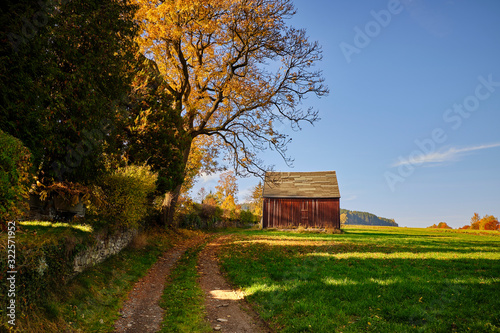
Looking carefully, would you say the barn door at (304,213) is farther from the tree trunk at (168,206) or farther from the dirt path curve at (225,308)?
the dirt path curve at (225,308)

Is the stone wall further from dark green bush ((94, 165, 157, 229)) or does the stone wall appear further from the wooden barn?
the wooden barn

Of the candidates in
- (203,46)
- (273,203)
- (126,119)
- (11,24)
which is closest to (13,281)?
(11,24)

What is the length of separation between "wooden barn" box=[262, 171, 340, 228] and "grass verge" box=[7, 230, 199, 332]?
2605cm

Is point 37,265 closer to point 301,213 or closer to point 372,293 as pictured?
point 372,293

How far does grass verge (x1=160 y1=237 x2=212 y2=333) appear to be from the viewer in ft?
21.2

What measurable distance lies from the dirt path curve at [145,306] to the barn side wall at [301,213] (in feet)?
86.8

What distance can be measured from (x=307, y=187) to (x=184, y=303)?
32.3 meters

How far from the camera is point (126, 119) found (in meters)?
14.9

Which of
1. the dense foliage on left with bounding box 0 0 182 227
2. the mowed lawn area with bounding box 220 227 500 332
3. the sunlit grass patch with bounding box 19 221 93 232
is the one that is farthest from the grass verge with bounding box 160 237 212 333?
the dense foliage on left with bounding box 0 0 182 227

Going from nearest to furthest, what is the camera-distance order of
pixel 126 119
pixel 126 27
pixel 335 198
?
pixel 126 27 < pixel 126 119 < pixel 335 198

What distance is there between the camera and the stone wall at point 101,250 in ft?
26.5

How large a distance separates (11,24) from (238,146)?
14679 millimetres

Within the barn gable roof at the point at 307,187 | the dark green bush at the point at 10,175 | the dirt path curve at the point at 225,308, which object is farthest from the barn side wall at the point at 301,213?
the dark green bush at the point at 10,175

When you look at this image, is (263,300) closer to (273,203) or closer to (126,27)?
(126,27)
